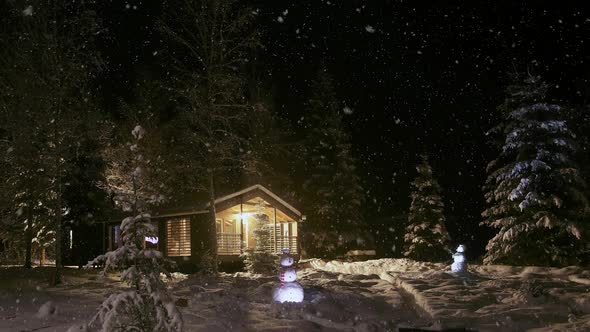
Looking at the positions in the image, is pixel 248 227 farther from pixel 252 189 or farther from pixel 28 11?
pixel 28 11

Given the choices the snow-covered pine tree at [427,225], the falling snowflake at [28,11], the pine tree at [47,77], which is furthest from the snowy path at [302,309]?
the snow-covered pine tree at [427,225]

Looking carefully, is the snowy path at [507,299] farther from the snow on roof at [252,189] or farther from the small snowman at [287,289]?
the snow on roof at [252,189]

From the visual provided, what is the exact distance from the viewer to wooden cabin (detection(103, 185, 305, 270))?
92.7 ft

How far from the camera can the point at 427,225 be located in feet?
112

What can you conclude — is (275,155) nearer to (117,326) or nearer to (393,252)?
(393,252)

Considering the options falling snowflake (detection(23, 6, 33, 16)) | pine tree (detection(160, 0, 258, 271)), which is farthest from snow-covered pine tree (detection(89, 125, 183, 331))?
pine tree (detection(160, 0, 258, 271))

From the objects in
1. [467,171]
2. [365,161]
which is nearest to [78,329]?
[467,171]

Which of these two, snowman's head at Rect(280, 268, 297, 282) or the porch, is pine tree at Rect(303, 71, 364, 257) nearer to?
the porch

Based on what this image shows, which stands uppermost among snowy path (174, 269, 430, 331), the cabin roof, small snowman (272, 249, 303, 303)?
the cabin roof

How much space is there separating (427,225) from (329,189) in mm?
7706

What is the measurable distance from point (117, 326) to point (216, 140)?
16.9m

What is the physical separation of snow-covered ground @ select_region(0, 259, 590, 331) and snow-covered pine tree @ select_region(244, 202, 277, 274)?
225 inches

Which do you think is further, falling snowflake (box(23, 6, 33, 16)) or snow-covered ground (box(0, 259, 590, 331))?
falling snowflake (box(23, 6, 33, 16))

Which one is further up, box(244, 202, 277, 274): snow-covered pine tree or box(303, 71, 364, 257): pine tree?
box(303, 71, 364, 257): pine tree
